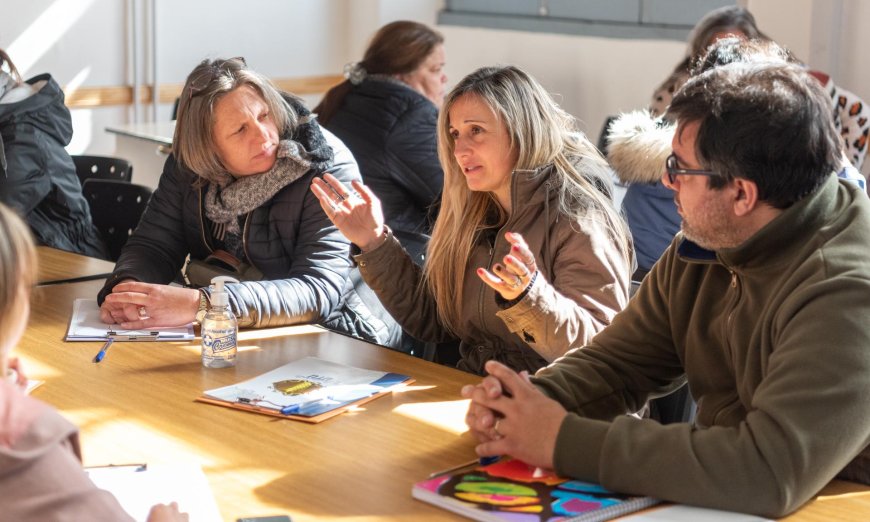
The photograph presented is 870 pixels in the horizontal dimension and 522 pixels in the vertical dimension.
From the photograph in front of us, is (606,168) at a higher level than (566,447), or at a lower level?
higher

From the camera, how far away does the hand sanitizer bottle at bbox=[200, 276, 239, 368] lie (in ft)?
7.30

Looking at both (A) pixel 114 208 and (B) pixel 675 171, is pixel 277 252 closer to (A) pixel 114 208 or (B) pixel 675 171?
(A) pixel 114 208

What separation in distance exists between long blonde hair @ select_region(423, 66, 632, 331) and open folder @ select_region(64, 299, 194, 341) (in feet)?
1.84

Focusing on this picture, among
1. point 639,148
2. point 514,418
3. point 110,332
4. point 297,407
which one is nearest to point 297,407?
point 297,407

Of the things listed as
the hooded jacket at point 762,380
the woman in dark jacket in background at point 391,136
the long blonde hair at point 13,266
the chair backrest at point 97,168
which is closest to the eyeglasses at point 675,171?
the hooded jacket at point 762,380

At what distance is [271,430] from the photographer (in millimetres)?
1881

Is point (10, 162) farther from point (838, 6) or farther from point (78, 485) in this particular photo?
point (838, 6)

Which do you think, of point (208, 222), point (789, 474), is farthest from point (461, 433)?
point (208, 222)

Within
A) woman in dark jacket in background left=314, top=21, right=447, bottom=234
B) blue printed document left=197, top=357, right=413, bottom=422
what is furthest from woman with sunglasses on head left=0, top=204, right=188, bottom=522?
woman in dark jacket in background left=314, top=21, right=447, bottom=234

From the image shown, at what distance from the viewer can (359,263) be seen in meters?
2.53

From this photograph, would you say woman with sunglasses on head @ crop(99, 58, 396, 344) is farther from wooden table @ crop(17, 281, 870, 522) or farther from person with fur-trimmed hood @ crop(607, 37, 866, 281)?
person with fur-trimmed hood @ crop(607, 37, 866, 281)

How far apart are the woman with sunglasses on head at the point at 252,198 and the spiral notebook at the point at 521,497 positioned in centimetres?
107

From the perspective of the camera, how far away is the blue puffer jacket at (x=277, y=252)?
8.39ft

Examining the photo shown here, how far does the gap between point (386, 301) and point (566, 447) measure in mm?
1025
